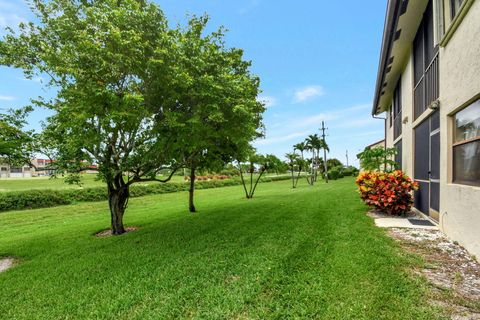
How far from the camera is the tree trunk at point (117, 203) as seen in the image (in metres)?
7.29

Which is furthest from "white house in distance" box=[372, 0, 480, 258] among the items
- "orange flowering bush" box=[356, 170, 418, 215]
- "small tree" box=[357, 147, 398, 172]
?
"small tree" box=[357, 147, 398, 172]

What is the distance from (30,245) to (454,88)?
10.3m

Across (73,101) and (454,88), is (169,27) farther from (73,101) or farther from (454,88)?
(454,88)

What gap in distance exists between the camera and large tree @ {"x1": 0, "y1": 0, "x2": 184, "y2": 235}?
481 cm

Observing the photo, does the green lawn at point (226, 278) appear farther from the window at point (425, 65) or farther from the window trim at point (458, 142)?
the window at point (425, 65)

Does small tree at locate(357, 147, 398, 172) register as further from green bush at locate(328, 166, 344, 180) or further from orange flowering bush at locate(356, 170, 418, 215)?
green bush at locate(328, 166, 344, 180)

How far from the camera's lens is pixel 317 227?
621cm

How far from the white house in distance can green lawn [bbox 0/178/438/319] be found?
1.37 meters

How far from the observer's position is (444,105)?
5.10 m

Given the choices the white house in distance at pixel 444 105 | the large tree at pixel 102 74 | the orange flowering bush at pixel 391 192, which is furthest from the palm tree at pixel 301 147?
the large tree at pixel 102 74

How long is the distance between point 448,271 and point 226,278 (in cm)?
293

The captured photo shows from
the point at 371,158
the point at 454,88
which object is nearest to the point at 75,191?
the point at 371,158

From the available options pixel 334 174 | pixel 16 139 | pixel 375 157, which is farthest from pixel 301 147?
pixel 16 139

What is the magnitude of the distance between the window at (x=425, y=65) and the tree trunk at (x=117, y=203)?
8241mm
